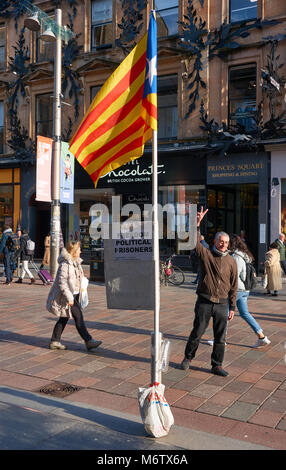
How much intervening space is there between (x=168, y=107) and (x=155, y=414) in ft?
54.3

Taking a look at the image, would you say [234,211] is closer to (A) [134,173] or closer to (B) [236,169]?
(B) [236,169]

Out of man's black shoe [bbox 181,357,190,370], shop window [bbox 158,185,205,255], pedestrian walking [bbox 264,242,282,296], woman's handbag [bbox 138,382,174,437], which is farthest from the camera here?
shop window [bbox 158,185,205,255]

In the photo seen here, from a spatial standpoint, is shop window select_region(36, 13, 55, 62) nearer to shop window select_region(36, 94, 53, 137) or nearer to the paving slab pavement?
shop window select_region(36, 94, 53, 137)

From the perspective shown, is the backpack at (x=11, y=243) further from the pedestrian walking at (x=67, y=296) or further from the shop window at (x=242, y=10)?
the shop window at (x=242, y=10)

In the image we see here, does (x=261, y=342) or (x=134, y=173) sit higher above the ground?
(x=134, y=173)

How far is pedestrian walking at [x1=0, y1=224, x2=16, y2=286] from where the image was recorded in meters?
14.6

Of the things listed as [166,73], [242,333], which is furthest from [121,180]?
[242,333]

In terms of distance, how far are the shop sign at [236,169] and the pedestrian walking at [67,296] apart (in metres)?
11.6

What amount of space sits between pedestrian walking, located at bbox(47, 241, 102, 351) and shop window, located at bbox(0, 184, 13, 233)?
16.7 meters

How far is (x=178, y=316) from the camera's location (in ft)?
30.0

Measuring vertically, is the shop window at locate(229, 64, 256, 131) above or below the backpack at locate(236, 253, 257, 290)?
above

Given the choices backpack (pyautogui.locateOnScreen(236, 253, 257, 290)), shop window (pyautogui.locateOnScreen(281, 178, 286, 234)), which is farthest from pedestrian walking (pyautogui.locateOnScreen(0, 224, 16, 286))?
backpack (pyautogui.locateOnScreen(236, 253, 257, 290))

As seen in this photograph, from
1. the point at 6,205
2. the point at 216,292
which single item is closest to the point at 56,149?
the point at 6,205

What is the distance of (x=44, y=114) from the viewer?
72.2 feet
